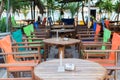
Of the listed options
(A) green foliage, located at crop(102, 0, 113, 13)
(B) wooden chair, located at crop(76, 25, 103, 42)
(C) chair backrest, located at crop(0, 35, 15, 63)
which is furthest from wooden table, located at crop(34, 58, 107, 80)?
(A) green foliage, located at crop(102, 0, 113, 13)

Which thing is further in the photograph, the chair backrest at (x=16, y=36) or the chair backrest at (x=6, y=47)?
the chair backrest at (x=16, y=36)

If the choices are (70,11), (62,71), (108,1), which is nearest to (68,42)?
(62,71)

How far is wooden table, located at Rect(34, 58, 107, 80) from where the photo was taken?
2.39 meters

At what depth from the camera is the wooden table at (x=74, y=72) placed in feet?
7.84

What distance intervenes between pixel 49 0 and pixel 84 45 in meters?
10.2

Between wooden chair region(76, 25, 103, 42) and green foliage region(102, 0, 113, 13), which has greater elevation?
green foliage region(102, 0, 113, 13)

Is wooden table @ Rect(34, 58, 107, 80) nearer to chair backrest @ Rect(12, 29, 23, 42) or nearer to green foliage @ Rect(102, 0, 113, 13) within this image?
chair backrest @ Rect(12, 29, 23, 42)

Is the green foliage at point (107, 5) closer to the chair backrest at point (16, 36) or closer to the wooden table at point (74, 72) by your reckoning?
the chair backrest at point (16, 36)

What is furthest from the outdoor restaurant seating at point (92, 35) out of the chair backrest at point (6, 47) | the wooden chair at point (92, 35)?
the chair backrest at point (6, 47)

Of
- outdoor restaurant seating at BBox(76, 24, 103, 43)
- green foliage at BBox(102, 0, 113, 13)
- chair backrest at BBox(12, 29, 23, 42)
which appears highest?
green foliage at BBox(102, 0, 113, 13)

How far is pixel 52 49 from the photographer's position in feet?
26.7

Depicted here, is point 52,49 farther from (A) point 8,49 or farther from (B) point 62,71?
(B) point 62,71

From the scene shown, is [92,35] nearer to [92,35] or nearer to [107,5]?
[92,35]

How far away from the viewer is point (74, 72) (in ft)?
8.39
